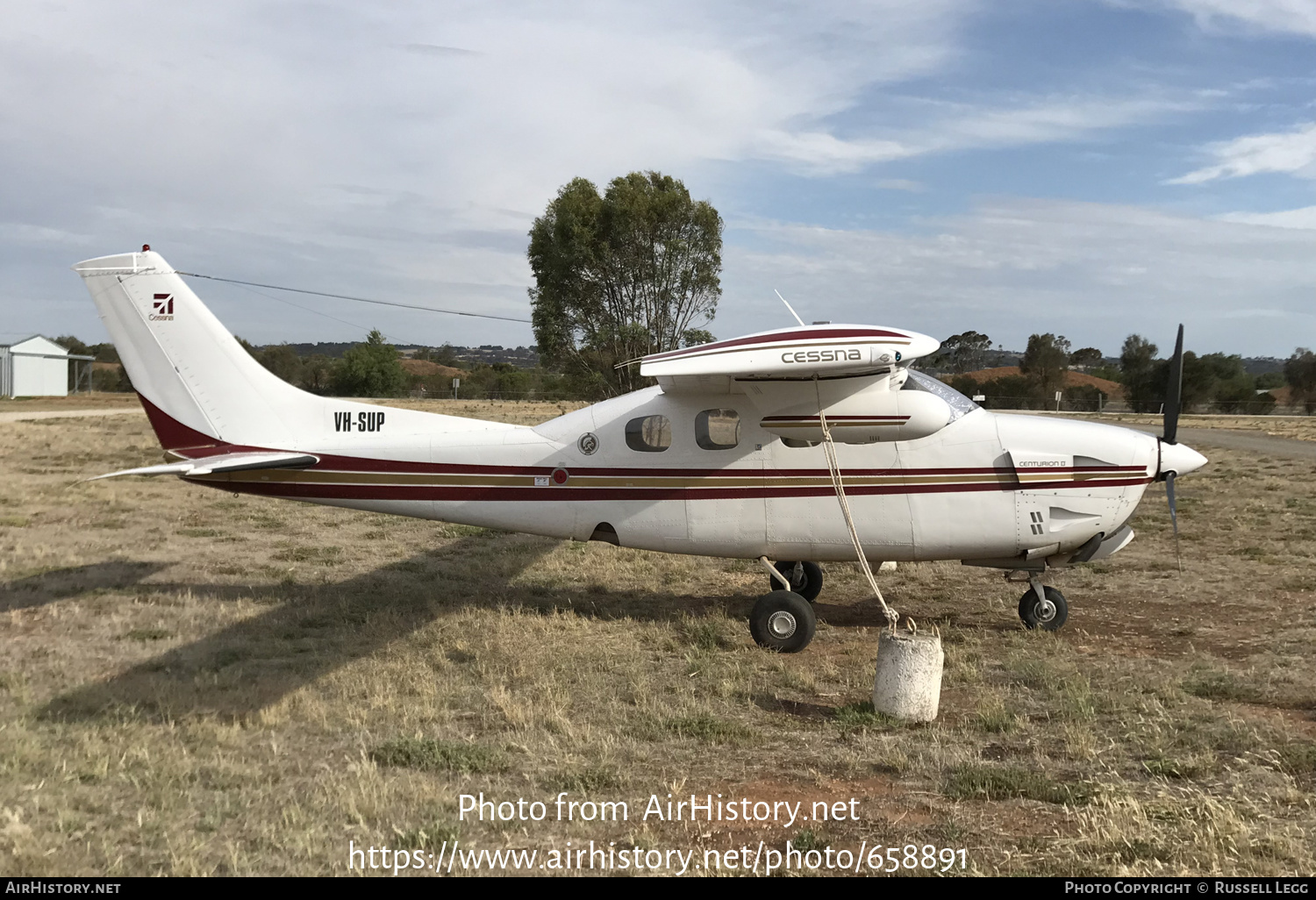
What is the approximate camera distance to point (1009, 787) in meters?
5.04

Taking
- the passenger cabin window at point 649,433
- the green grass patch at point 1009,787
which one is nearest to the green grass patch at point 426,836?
the green grass patch at point 1009,787

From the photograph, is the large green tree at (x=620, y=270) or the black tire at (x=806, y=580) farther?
the large green tree at (x=620, y=270)

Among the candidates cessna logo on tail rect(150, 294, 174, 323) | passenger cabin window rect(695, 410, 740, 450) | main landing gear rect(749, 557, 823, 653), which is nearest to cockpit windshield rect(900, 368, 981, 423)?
passenger cabin window rect(695, 410, 740, 450)

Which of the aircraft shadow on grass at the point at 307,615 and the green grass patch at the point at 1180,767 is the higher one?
the green grass patch at the point at 1180,767

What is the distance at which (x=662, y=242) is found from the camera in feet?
103

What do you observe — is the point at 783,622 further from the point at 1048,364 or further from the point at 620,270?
the point at 1048,364

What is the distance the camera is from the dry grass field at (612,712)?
448cm

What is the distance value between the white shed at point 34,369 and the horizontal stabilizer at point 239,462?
215 ft

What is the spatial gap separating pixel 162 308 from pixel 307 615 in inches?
144

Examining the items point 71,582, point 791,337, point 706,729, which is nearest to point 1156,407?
point 791,337

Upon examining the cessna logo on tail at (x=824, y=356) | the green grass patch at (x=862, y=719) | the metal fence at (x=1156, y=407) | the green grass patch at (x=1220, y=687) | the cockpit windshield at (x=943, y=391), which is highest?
the metal fence at (x=1156, y=407)

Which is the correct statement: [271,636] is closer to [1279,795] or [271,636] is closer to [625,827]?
[625,827]

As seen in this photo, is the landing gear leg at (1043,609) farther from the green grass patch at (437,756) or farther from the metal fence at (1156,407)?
the metal fence at (1156,407)

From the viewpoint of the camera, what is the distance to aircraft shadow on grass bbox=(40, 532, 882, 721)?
6.51m
